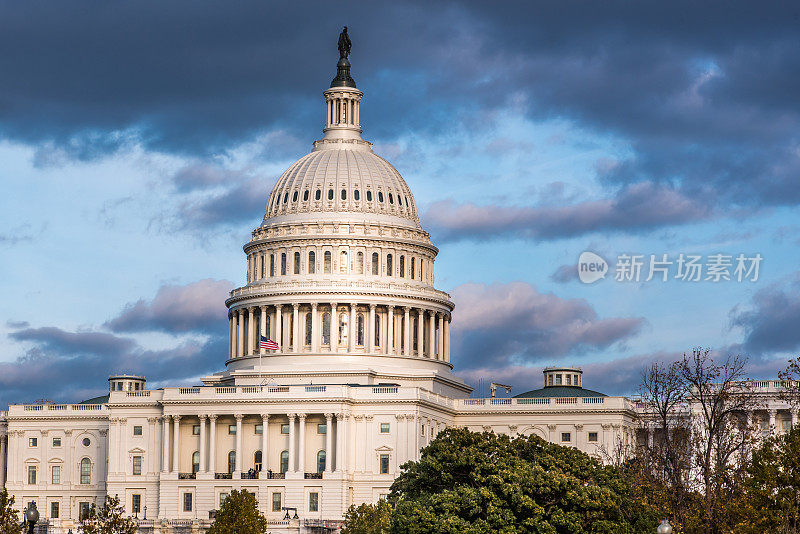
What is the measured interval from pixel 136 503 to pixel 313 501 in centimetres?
1865

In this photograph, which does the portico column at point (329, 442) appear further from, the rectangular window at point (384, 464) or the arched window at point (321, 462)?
the rectangular window at point (384, 464)

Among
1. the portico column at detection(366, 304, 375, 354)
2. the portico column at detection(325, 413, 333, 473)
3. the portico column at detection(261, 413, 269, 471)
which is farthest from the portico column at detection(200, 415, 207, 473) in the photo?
the portico column at detection(366, 304, 375, 354)

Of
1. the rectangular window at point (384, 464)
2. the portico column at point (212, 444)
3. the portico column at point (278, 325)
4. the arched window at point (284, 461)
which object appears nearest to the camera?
the rectangular window at point (384, 464)

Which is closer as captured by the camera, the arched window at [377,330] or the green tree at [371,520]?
the green tree at [371,520]

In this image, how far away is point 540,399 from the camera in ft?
625

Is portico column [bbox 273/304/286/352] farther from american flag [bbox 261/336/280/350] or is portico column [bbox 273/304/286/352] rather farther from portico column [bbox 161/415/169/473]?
portico column [bbox 161/415/169/473]

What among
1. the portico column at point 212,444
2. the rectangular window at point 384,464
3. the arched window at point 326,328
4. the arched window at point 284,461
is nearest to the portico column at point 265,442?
the arched window at point 284,461

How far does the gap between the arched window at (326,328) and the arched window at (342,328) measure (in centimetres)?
117

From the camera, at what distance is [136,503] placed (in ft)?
599

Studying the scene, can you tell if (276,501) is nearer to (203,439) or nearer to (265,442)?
(265,442)

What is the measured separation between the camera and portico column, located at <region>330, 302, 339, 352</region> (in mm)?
195375

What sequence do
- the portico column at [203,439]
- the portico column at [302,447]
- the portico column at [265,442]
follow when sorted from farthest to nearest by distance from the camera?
the portico column at [203,439], the portico column at [265,442], the portico column at [302,447]

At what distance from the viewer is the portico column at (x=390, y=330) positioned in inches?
7766

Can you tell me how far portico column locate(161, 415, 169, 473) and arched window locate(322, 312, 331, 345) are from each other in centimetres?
2111
